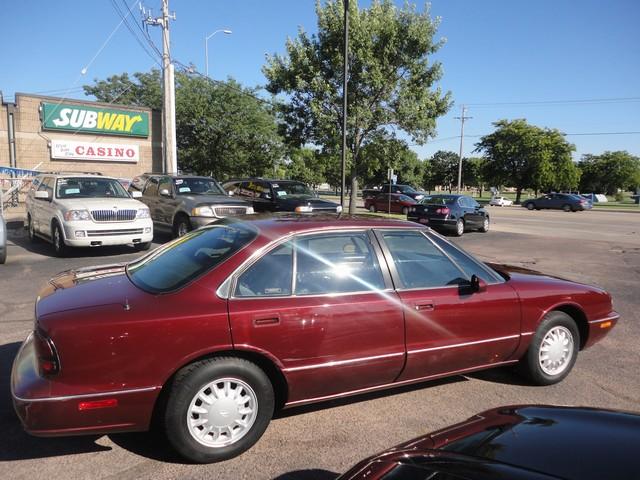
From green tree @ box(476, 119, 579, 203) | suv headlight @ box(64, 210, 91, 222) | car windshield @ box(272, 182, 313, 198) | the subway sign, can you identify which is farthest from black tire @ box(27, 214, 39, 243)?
green tree @ box(476, 119, 579, 203)

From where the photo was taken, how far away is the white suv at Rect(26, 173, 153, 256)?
9.63m

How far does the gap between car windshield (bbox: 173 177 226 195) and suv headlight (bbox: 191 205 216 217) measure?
1351 millimetres

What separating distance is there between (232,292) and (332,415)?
4.25ft

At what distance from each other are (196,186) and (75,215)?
3.91 meters

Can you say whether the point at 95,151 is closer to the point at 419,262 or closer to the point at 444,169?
the point at 419,262

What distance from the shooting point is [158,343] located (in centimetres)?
278

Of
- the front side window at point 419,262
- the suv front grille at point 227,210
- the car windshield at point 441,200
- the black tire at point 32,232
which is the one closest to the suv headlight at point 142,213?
the suv front grille at point 227,210

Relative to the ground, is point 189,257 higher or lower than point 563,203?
higher

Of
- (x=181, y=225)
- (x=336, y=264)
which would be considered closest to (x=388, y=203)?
(x=181, y=225)

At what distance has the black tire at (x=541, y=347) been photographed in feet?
13.4

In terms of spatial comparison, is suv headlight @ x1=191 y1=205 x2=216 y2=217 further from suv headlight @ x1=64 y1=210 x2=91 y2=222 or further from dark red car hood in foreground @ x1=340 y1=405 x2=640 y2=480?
dark red car hood in foreground @ x1=340 y1=405 x2=640 y2=480

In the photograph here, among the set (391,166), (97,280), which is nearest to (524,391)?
(97,280)

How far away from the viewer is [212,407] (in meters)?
2.92

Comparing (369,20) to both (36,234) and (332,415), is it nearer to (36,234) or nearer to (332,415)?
(36,234)
